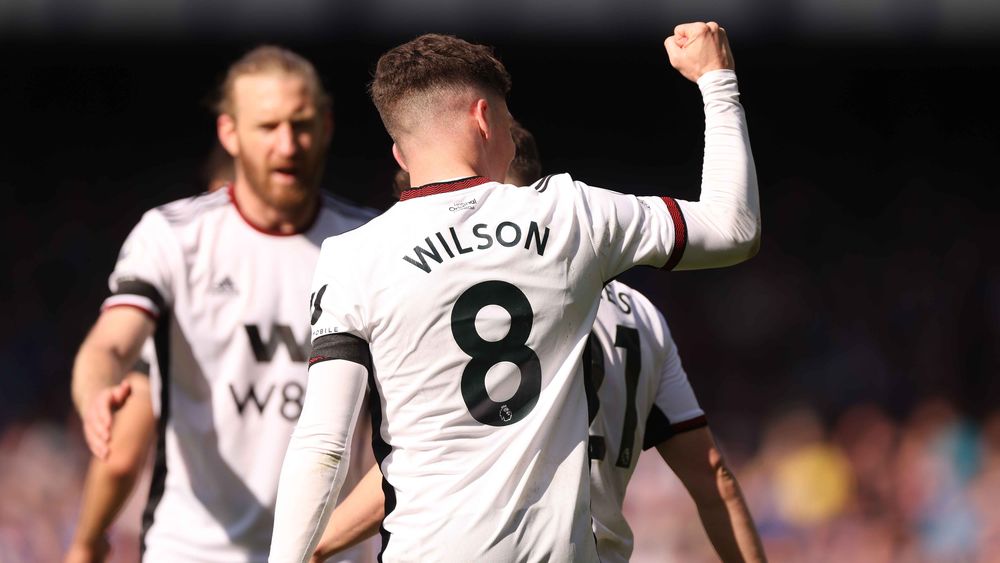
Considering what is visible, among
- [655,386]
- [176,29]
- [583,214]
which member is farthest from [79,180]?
[583,214]

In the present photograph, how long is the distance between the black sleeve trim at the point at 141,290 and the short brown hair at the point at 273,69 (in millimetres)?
787

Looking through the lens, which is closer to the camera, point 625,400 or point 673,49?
point 673,49

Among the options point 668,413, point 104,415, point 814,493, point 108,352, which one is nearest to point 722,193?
point 668,413

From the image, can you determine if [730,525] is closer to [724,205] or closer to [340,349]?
[724,205]

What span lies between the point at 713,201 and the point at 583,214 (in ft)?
0.89

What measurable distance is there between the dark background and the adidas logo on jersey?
190 inches

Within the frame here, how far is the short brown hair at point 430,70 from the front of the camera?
8.63 ft

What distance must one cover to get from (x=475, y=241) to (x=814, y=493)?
6969mm

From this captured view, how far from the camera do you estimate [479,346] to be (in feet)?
8.13

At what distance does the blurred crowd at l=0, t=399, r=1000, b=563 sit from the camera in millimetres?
8539

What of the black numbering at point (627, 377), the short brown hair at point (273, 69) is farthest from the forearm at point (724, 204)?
the short brown hair at point (273, 69)

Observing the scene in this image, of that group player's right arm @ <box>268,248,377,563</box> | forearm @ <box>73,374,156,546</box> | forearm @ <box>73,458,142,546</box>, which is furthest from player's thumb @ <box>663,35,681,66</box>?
forearm @ <box>73,458,142,546</box>

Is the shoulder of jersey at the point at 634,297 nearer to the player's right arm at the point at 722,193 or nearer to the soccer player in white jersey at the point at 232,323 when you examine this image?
the player's right arm at the point at 722,193

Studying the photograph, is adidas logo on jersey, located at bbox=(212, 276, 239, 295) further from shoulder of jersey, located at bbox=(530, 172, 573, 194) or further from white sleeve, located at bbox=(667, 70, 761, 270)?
white sleeve, located at bbox=(667, 70, 761, 270)
